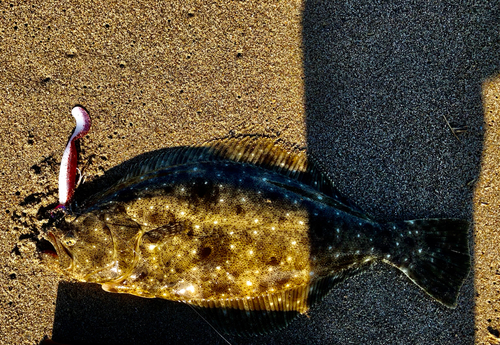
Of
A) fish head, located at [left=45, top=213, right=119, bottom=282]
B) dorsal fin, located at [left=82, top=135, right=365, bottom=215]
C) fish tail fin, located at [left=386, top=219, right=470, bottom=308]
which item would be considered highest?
dorsal fin, located at [left=82, top=135, right=365, bottom=215]

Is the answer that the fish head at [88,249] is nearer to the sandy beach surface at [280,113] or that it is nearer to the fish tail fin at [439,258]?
the sandy beach surface at [280,113]

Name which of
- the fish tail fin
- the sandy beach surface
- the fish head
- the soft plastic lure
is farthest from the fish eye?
the fish tail fin

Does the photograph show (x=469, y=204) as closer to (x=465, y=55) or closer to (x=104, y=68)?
(x=465, y=55)

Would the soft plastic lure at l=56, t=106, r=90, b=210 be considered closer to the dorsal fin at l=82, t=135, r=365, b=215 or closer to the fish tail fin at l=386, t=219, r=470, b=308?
the dorsal fin at l=82, t=135, r=365, b=215

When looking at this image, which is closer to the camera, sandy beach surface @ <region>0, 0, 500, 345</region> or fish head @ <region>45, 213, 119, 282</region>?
fish head @ <region>45, 213, 119, 282</region>

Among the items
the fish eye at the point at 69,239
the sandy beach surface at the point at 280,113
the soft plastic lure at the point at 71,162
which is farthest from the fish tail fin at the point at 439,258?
the soft plastic lure at the point at 71,162

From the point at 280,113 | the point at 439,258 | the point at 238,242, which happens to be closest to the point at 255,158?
the point at 280,113

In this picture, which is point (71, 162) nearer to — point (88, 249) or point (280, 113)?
point (88, 249)

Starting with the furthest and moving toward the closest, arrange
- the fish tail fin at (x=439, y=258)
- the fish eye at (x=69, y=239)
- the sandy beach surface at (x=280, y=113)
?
1. the sandy beach surface at (x=280, y=113)
2. the fish tail fin at (x=439, y=258)
3. the fish eye at (x=69, y=239)
